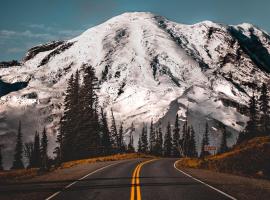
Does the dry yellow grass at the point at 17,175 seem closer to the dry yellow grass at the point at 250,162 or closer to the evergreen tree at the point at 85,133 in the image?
the dry yellow grass at the point at 250,162

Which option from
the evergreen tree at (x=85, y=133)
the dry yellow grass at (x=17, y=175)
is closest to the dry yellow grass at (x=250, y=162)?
the dry yellow grass at (x=17, y=175)

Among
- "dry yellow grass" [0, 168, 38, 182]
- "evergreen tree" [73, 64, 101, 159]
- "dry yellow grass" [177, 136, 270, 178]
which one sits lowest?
"dry yellow grass" [0, 168, 38, 182]

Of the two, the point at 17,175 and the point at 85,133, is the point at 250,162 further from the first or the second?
the point at 85,133

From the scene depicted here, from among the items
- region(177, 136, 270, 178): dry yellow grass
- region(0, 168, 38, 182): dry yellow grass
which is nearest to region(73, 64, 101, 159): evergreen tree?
region(0, 168, 38, 182): dry yellow grass

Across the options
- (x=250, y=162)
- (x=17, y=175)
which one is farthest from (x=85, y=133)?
(x=250, y=162)

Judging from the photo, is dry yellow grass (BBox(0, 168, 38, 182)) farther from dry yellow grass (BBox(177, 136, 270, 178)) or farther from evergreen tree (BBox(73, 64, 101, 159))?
evergreen tree (BBox(73, 64, 101, 159))

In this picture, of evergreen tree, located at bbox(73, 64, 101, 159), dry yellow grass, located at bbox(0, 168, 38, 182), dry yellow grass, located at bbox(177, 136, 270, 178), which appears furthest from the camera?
evergreen tree, located at bbox(73, 64, 101, 159)

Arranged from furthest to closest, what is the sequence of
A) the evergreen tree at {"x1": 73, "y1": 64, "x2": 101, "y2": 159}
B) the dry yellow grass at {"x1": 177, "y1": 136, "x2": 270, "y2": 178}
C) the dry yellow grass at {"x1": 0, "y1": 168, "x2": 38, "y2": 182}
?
the evergreen tree at {"x1": 73, "y1": 64, "x2": 101, "y2": 159} → the dry yellow grass at {"x1": 177, "y1": 136, "x2": 270, "y2": 178} → the dry yellow grass at {"x1": 0, "y1": 168, "x2": 38, "y2": 182}

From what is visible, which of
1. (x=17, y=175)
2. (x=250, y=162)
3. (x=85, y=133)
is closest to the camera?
(x=250, y=162)

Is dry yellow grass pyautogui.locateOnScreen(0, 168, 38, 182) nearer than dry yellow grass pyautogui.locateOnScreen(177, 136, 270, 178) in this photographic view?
Yes

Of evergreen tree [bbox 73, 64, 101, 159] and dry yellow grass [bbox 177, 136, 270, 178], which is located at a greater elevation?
evergreen tree [bbox 73, 64, 101, 159]

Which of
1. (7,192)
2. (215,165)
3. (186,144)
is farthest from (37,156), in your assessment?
(7,192)

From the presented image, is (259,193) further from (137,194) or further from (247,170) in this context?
(247,170)

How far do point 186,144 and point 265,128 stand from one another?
1503 inches
